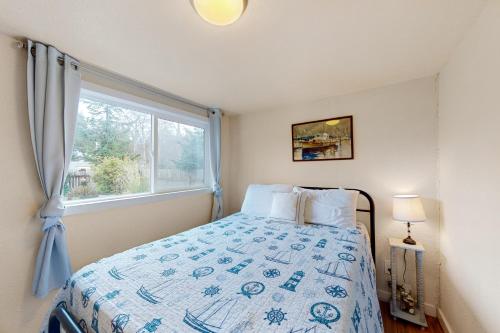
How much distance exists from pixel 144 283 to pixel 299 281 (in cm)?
83

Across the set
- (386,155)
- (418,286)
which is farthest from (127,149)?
(418,286)

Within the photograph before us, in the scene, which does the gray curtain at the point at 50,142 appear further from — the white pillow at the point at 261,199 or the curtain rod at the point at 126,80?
the white pillow at the point at 261,199

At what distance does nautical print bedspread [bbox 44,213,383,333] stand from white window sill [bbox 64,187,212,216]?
0.64 m

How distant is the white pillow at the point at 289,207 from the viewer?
2168mm

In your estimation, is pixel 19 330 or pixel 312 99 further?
pixel 312 99

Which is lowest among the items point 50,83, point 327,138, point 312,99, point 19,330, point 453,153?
point 19,330

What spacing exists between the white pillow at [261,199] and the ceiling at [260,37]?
1262mm

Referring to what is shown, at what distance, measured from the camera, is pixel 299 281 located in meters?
1.08

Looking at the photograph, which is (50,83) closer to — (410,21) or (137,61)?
(137,61)

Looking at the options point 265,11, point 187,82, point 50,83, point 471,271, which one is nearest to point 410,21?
point 265,11

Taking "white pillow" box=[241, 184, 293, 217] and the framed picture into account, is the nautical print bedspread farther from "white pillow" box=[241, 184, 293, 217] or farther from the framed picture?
the framed picture

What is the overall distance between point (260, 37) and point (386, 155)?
5.94 ft

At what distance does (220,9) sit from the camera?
3.46 feet

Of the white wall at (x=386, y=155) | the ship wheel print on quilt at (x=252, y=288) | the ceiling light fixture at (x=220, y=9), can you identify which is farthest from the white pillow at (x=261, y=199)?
the ceiling light fixture at (x=220, y=9)
